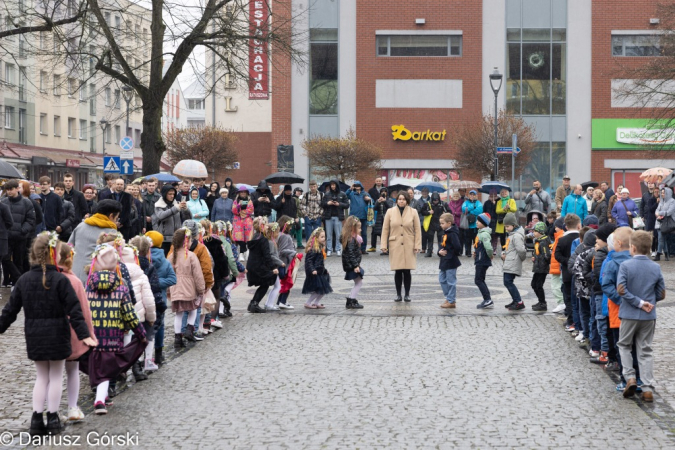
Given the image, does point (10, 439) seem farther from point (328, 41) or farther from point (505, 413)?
point (328, 41)

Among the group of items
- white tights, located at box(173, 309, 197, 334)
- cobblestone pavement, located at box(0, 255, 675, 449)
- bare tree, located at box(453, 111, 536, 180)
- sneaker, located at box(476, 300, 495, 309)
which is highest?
bare tree, located at box(453, 111, 536, 180)

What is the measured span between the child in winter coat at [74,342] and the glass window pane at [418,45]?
139ft

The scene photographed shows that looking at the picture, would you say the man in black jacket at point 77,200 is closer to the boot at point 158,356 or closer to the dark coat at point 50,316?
the boot at point 158,356

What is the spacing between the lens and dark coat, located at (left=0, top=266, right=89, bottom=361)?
25.1 ft

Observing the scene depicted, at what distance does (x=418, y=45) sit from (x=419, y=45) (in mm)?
48

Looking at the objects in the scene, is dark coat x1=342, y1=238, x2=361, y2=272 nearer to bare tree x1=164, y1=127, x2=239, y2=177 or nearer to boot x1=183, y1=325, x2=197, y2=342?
boot x1=183, y1=325, x2=197, y2=342

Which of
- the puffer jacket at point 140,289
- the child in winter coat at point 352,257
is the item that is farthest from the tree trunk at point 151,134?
the puffer jacket at point 140,289

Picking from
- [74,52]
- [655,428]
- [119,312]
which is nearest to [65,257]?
[119,312]

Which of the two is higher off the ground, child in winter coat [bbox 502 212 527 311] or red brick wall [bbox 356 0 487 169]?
red brick wall [bbox 356 0 487 169]

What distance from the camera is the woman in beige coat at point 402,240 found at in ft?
55.2

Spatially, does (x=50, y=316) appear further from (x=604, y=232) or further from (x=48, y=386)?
(x=604, y=232)

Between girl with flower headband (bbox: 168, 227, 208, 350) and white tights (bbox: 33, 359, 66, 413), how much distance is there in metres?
3.84

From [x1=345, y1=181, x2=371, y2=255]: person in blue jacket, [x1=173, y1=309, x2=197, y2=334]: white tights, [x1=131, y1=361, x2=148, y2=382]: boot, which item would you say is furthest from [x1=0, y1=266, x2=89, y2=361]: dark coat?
[x1=345, y1=181, x2=371, y2=255]: person in blue jacket

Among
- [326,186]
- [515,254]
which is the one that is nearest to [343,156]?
[326,186]
